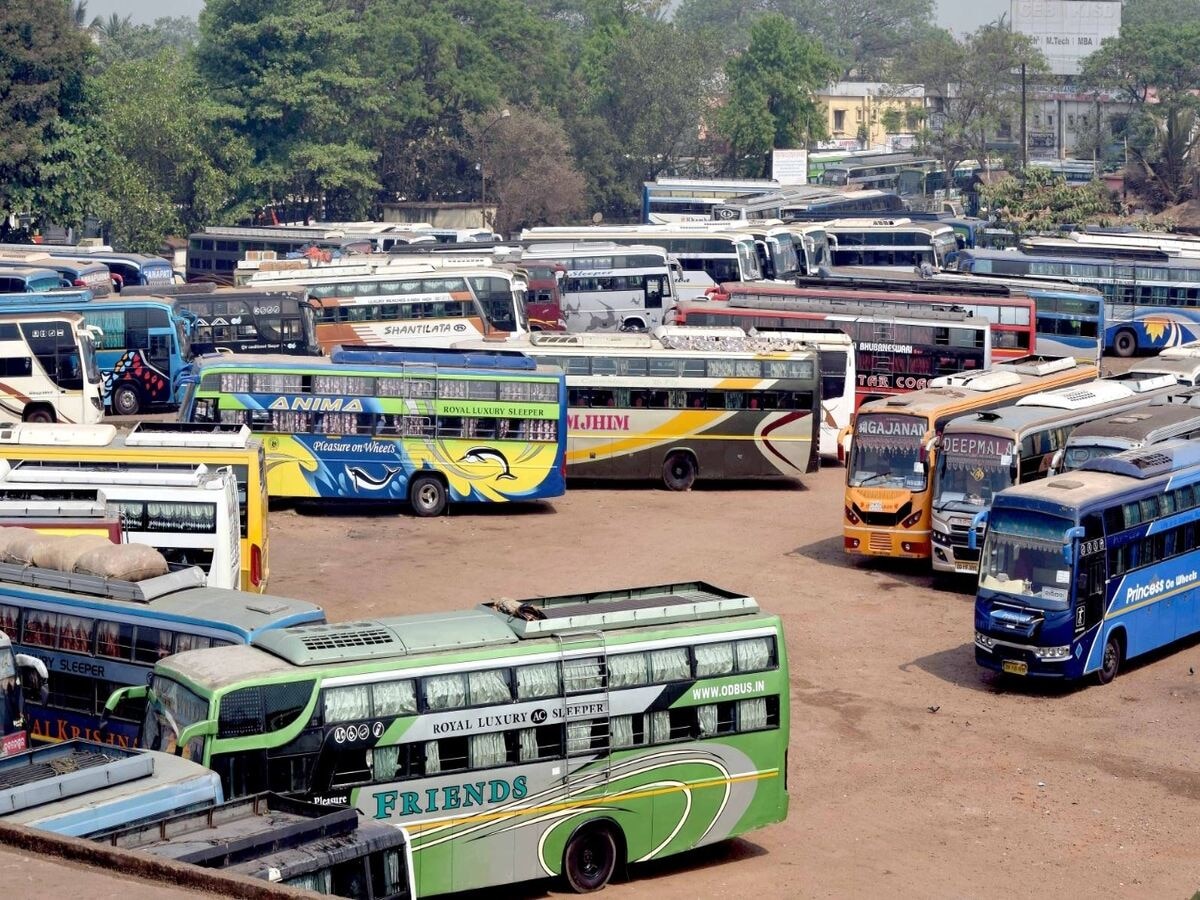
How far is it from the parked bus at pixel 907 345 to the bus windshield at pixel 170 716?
2409 centimetres

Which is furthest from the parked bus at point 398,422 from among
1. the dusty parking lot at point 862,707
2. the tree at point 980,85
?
the tree at point 980,85

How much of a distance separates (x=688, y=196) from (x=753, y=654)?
6071 centimetres

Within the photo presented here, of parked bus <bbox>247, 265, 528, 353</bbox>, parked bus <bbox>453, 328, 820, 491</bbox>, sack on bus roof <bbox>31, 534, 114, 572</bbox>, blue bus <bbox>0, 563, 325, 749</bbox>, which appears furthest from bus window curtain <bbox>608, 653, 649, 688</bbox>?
parked bus <bbox>247, 265, 528, 353</bbox>

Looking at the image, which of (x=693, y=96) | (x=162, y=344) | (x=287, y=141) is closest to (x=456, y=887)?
(x=162, y=344)

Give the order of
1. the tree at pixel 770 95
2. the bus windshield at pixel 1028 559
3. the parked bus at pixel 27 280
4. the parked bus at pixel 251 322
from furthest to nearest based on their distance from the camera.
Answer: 1. the tree at pixel 770 95
2. the parked bus at pixel 27 280
3. the parked bus at pixel 251 322
4. the bus windshield at pixel 1028 559

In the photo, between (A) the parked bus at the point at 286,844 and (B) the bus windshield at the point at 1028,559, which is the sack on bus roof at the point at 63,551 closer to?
(A) the parked bus at the point at 286,844

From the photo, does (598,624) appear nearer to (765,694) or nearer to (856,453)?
(765,694)

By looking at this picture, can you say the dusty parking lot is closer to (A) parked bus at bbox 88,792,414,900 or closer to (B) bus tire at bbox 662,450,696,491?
(B) bus tire at bbox 662,450,696,491

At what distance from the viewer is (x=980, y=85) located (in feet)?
302

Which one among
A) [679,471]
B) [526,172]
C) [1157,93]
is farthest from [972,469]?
[1157,93]

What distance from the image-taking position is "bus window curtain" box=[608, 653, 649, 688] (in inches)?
537

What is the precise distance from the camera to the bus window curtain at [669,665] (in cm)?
1379

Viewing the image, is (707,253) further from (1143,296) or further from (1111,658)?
(1111,658)

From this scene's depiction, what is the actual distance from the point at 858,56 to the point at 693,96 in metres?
73.8
